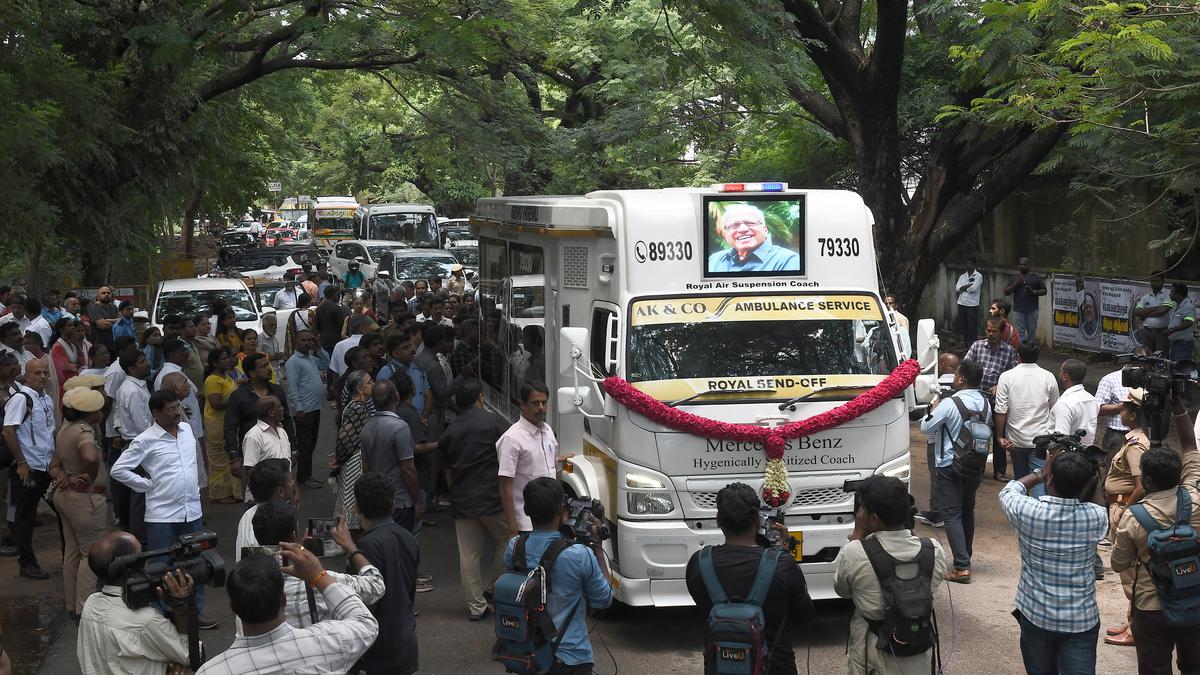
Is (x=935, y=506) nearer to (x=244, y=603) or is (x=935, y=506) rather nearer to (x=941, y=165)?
(x=244, y=603)

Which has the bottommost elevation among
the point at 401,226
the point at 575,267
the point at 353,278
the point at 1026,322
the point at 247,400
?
the point at 247,400

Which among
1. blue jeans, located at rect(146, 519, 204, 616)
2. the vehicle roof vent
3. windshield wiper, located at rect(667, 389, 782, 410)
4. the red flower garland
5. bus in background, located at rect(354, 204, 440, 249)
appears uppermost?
bus in background, located at rect(354, 204, 440, 249)

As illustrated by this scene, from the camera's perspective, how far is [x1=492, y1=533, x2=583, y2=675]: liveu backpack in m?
5.34

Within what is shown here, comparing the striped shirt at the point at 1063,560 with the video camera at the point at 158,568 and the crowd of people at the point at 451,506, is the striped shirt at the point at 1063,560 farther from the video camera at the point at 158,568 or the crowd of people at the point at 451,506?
the video camera at the point at 158,568

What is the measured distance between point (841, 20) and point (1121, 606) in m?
10.4

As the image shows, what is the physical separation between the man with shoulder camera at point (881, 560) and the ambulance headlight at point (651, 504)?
→ 8.68 feet

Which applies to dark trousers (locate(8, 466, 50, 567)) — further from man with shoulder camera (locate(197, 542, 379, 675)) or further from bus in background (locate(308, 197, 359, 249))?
bus in background (locate(308, 197, 359, 249))

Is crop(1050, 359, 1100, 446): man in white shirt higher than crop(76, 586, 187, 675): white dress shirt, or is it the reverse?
crop(1050, 359, 1100, 446): man in white shirt

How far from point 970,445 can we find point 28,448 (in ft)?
23.7

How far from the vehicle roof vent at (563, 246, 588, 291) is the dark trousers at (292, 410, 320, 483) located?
13.9 ft

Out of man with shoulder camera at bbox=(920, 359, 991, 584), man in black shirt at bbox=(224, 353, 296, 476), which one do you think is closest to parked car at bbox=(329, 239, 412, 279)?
man in black shirt at bbox=(224, 353, 296, 476)

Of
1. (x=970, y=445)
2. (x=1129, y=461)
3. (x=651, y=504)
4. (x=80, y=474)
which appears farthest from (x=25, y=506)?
(x=1129, y=461)

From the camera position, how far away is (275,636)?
436cm

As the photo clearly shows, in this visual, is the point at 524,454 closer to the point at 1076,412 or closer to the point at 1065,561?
the point at 1065,561
